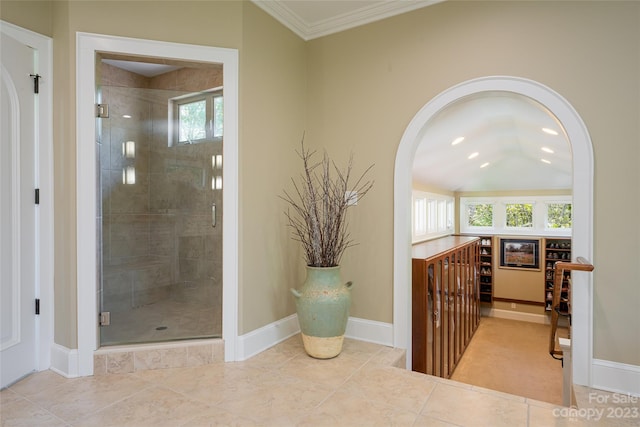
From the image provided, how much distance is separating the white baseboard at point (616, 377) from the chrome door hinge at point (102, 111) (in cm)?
346

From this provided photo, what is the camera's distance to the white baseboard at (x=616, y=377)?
198cm

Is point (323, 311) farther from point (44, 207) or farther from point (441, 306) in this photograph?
point (44, 207)

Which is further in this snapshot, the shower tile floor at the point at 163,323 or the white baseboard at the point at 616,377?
the shower tile floor at the point at 163,323

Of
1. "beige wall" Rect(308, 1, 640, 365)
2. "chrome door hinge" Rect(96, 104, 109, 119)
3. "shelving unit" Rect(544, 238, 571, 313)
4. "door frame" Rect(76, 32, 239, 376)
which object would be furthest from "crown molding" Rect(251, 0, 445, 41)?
"shelving unit" Rect(544, 238, 571, 313)

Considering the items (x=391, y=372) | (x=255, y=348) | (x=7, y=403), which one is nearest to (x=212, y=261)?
(x=255, y=348)

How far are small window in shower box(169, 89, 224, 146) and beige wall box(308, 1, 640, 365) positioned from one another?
2.90 ft

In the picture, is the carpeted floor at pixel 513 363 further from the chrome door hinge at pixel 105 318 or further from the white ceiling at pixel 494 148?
the chrome door hinge at pixel 105 318

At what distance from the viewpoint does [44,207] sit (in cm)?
223

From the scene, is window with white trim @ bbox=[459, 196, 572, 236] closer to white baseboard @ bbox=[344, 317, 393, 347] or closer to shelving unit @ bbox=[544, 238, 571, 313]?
shelving unit @ bbox=[544, 238, 571, 313]

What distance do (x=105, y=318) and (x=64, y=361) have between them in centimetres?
33

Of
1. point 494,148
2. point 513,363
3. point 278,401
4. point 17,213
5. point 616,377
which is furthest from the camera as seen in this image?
point 494,148

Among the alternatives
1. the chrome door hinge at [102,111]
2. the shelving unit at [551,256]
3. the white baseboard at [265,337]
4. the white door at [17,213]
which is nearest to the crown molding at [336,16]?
the chrome door hinge at [102,111]

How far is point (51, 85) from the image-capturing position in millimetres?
2230

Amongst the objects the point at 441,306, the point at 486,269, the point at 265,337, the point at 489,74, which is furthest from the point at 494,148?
the point at 265,337
